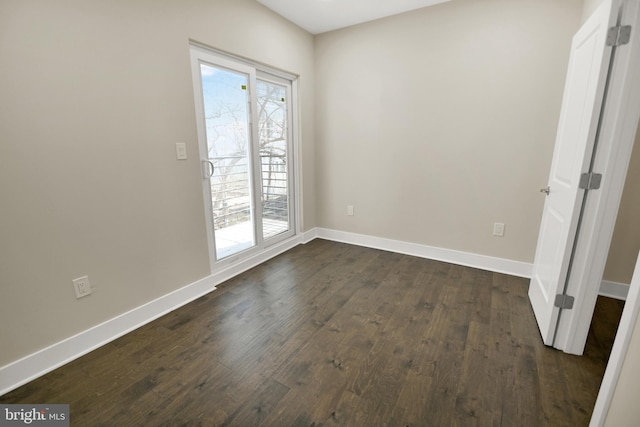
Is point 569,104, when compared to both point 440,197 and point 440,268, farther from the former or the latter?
point 440,268

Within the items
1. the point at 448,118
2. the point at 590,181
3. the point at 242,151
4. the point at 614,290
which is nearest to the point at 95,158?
the point at 242,151

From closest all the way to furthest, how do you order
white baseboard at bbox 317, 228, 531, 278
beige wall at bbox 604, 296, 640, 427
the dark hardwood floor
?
beige wall at bbox 604, 296, 640, 427 < the dark hardwood floor < white baseboard at bbox 317, 228, 531, 278

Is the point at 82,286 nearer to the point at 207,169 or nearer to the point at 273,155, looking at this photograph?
the point at 207,169

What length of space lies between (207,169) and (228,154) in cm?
30

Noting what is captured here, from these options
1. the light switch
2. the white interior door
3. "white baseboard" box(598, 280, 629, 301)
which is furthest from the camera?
"white baseboard" box(598, 280, 629, 301)

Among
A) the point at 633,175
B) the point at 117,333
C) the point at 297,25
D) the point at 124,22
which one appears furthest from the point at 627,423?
the point at 297,25

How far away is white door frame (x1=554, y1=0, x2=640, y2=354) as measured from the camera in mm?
1447

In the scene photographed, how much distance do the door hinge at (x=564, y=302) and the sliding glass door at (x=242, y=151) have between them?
2.55m

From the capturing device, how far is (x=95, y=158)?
5.85 ft

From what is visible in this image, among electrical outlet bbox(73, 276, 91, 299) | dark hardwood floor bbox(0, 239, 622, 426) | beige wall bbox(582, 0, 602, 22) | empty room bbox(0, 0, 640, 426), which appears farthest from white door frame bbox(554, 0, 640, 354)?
electrical outlet bbox(73, 276, 91, 299)

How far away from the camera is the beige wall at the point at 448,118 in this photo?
A: 2545 millimetres

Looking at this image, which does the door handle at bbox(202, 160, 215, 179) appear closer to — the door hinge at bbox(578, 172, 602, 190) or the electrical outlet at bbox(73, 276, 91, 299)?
the electrical outlet at bbox(73, 276, 91, 299)

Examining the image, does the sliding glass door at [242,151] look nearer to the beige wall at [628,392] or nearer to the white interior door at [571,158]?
the white interior door at [571,158]

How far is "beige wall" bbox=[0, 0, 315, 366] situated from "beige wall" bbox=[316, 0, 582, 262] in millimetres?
1554
